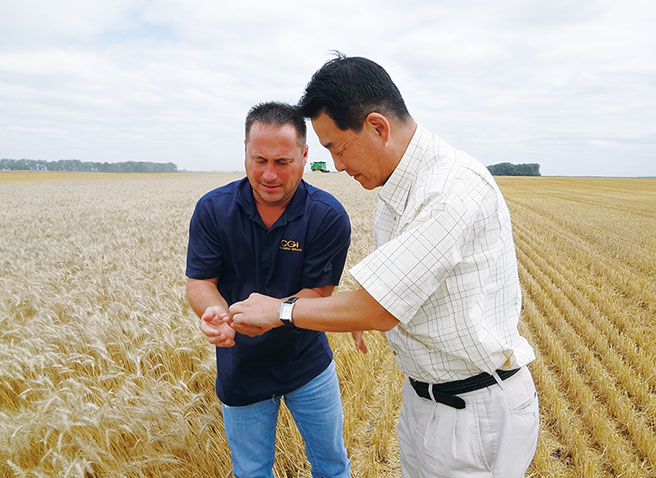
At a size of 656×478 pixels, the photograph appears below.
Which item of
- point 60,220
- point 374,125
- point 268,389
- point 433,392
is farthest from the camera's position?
point 60,220

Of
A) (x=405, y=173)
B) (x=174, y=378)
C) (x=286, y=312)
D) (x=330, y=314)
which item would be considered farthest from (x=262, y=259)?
(x=174, y=378)

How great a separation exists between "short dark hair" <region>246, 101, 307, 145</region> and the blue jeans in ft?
4.39

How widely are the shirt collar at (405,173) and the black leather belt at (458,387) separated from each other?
2.33 feet

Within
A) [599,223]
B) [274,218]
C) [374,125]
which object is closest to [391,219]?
[374,125]

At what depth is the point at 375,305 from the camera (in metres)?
1.33

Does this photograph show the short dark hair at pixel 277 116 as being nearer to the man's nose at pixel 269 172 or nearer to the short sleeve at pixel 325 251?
the man's nose at pixel 269 172

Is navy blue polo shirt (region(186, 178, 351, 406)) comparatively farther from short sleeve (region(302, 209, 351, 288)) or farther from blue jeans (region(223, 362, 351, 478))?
blue jeans (region(223, 362, 351, 478))

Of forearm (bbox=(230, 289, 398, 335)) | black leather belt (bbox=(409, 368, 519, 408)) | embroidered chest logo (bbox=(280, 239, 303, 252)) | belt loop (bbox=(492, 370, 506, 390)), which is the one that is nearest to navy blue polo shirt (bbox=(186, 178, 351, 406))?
embroidered chest logo (bbox=(280, 239, 303, 252))

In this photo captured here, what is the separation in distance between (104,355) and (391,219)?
2.50 meters

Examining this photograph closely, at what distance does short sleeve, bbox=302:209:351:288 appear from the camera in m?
2.07

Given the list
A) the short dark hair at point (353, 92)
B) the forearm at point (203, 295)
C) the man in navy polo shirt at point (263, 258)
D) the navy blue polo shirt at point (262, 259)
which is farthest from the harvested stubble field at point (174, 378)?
the short dark hair at point (353, 92)

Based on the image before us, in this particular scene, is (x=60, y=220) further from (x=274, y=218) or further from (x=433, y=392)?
(x=433, y=392)

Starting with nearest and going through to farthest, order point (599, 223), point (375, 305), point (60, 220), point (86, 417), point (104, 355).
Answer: point (375, 305)
point (86, 417)
point (104, 355)
point (60, 220)
point (599, 223)

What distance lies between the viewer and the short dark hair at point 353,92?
1.48m
